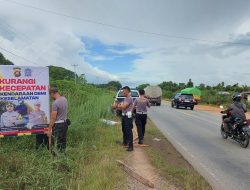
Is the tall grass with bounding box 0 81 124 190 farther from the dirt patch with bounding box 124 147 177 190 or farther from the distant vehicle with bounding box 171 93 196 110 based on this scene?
the distant vehicle with bounding box 171 93 196 110

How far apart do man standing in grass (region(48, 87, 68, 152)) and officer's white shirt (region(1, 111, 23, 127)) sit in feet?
3.05

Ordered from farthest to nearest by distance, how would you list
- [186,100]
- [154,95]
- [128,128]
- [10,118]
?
[154,95]
[186,100]
[128,128]
[10,118]

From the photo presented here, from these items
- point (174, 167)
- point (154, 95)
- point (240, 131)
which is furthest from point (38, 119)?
point (154, 95)

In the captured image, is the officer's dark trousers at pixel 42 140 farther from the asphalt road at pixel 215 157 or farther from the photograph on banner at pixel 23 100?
the asphalt road at pixel 215 157

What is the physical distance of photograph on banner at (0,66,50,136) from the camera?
911 cm

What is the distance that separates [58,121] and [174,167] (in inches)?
117

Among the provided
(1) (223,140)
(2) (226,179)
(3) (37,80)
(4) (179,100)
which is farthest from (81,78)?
(2) (226,179)

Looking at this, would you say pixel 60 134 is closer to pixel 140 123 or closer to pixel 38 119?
pixel 38 119

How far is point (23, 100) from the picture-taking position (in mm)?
9375

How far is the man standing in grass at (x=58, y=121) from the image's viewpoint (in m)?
8.88

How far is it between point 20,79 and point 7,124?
1111 mm

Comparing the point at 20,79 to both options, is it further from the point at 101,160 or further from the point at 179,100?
the point at 179,100

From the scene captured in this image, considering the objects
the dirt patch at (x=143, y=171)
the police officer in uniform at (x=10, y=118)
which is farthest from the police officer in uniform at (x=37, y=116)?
the dirt patch at (x=143, y=171)

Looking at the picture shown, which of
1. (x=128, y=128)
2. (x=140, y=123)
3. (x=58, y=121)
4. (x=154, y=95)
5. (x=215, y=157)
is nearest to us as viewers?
(x=58, y=121)
